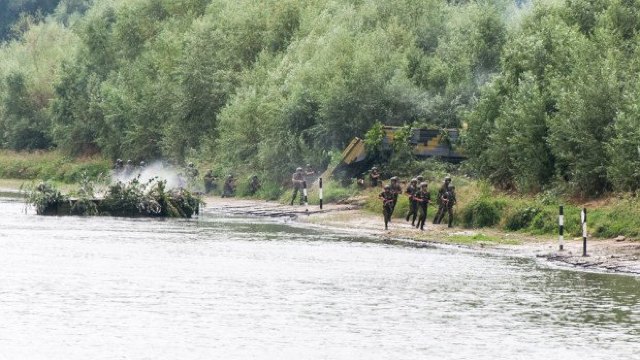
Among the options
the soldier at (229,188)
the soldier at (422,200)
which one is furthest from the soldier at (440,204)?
the soldier at (229,188)

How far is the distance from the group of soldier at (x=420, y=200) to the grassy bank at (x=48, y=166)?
147 ft

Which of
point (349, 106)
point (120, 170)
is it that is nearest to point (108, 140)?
point (120, 170)

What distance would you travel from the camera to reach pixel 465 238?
44656mm

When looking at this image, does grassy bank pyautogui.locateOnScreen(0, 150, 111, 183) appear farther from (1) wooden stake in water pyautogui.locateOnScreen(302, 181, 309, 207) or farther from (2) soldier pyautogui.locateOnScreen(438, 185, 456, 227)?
(2) soldier pyautogui.locateOnScreen(438, 185, 456, 227)

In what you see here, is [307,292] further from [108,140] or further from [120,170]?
[108,140]

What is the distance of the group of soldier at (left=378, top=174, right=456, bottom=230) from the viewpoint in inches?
1882

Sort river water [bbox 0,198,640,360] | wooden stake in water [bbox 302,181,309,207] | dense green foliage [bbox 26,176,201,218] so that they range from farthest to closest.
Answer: wooden stake in water [bbox 302,181,309,207] → dense green foliage [bbox 26,176,201,218] → river water [bbox 0,198,640,360]

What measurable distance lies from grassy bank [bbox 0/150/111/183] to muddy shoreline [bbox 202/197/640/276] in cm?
3230

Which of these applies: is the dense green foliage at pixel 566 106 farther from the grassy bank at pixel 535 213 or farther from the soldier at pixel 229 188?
the soldier at pixel 229 188

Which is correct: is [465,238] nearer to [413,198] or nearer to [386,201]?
[413,198]

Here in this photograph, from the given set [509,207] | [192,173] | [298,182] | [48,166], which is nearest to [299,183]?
[298,182]

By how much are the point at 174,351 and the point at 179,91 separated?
203ft

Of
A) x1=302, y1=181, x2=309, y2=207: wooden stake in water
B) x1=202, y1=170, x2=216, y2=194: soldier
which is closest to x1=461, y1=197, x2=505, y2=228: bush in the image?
x1=302, y1=181, x2=309, y2=207: wooden stake in water

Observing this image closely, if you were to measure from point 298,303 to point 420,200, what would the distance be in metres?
18.7
